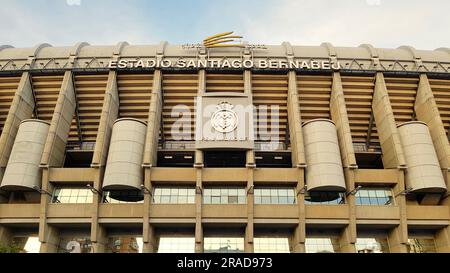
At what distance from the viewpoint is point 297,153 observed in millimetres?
39188

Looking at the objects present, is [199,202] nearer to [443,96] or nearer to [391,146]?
[391,146]

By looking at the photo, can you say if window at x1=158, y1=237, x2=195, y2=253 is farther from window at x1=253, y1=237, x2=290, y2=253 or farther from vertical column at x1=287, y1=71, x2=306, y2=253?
vertical column at x1=287, y1=71, x2=306, y2=253

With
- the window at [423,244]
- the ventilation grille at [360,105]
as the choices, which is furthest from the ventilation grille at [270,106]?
the window at [423,244]

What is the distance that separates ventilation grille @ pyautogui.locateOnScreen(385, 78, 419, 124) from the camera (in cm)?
4588

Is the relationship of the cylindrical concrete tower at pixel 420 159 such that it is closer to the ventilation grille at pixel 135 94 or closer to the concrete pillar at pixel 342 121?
the concrete pillar at pixel 342 121

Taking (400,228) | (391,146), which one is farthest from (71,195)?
(391,146)

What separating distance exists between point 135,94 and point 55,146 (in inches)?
441

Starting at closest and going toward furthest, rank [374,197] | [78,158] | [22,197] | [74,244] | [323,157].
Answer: [323,157]
[74,244]
[374,197]
[22,197]
[78,158]

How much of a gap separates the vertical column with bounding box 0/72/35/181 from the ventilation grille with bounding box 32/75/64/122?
0.79 m

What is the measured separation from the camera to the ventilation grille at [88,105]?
4538 centimetres

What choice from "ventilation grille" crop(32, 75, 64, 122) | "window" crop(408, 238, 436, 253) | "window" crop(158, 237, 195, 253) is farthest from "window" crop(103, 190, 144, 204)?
"window" crop(408, 238, 436, 253)

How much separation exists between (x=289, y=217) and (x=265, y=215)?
7.88 feet
